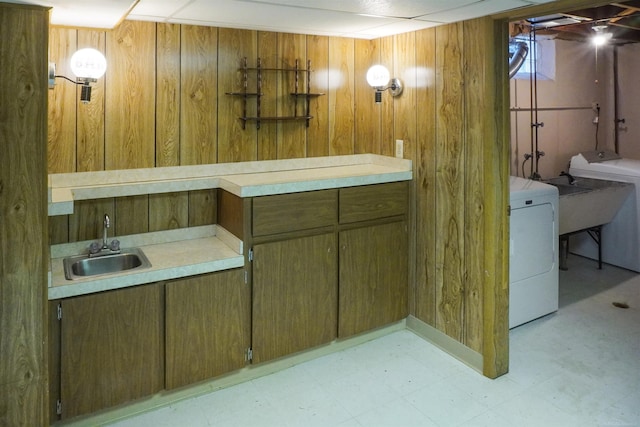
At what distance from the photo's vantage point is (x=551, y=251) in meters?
3.55

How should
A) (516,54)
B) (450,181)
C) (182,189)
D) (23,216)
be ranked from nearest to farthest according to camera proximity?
1. (23,216)
2. (182,189)
3. (450,181)
4. (516,54)

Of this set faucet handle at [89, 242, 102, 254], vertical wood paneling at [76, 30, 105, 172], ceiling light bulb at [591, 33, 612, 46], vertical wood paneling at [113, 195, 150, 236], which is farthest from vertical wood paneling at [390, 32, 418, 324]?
ceiling light bulb at [591, 33, 612, 46]

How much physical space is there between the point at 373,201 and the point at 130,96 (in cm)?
158

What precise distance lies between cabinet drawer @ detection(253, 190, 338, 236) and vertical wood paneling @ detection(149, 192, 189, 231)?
0.54 m

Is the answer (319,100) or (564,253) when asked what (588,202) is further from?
(319,100)

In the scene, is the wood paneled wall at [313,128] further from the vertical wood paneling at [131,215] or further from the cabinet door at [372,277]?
the cabinet door at [372,277]

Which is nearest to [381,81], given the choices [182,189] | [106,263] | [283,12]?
[283,12]

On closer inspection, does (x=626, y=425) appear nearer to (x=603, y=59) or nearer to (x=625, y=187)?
A: (x=625, y=187)

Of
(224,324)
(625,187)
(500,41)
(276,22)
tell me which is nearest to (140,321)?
(224,324)

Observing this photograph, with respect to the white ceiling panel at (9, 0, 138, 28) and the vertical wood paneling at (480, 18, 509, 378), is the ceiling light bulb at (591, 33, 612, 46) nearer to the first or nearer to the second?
the vertical wood paneling at (480, 18, 509, 378)

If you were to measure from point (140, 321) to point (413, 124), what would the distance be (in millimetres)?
2068

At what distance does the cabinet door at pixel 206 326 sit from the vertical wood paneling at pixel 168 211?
52cm

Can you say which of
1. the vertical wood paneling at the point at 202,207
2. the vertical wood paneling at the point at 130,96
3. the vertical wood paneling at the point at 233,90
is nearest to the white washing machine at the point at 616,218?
the vertical wood paneling at the point at 233,90

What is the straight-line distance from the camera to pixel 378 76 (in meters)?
3.28
